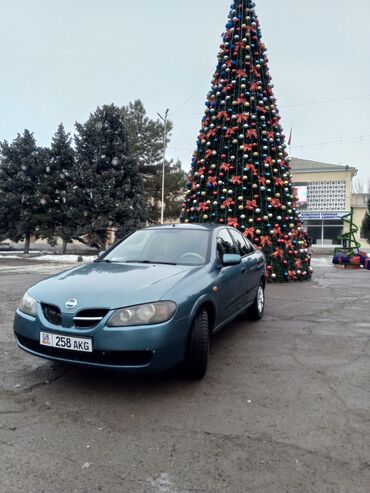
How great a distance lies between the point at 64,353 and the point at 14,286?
7293mm

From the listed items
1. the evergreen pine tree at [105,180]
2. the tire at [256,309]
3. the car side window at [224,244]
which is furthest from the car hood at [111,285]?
the evergreen pine tree at [105,180]

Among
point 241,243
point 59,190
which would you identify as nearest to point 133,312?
point 241,243

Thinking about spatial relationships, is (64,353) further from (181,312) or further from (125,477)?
(125,477)

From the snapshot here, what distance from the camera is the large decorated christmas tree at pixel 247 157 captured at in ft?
32.4

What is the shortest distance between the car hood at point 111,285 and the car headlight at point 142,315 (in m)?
0.05

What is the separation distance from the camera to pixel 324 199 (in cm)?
3525

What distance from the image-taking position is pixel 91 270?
12.7ft

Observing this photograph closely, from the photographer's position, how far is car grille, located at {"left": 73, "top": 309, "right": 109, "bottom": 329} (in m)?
2.94

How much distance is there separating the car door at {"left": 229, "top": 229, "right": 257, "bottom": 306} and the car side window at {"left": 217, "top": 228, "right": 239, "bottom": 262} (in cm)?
21

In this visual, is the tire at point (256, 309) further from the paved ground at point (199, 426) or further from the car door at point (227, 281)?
the paved ground at point (199, 426)

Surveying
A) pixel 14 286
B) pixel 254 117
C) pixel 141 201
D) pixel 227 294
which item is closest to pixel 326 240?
pixel 141 201

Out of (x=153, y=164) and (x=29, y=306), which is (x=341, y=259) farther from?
(x=153, y=164)

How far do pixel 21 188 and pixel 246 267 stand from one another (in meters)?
22.2

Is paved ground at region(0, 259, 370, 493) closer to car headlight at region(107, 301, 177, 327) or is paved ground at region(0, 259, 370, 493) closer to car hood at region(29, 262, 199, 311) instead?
car headlight at region(107, 301, 177, 327)
